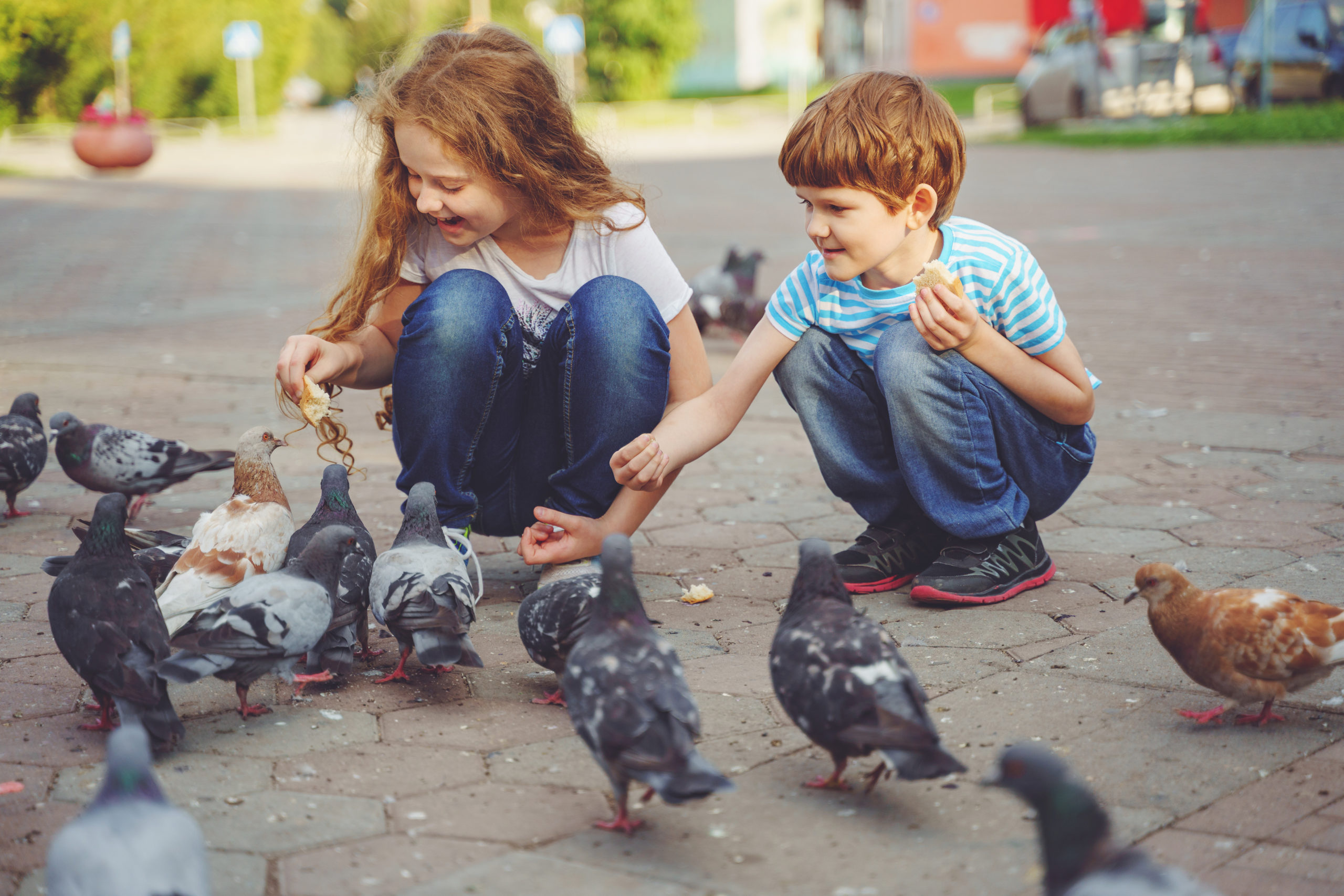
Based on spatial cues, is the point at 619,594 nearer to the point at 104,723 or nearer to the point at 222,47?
the point at 104,723

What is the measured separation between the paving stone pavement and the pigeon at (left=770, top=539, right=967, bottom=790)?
0.47 ft

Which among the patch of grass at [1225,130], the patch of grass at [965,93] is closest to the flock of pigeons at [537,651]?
the patch of grass at [1225,130]

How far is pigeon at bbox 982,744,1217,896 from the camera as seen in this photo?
1564 mm

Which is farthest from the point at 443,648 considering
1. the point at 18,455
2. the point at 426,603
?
the point at 18,455

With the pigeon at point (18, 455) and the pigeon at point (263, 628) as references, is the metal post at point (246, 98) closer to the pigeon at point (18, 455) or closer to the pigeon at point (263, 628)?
the pigeon at point (18, 455)

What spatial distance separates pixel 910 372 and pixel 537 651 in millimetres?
1189

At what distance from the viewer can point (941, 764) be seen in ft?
6.44

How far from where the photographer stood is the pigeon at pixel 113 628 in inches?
92.1

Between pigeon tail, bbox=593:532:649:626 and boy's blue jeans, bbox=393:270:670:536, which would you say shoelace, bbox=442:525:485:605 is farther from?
pigeon tail, bbox=593:532:649:626

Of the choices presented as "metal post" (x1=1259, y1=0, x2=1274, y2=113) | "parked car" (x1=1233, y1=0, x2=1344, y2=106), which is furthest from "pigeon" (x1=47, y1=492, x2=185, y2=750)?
"parked car" (x1=1233, y1=0, x2=1344, y2=106)

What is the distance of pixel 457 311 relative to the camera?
3209 mm

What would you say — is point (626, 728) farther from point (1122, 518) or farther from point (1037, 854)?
point (1122, 518)

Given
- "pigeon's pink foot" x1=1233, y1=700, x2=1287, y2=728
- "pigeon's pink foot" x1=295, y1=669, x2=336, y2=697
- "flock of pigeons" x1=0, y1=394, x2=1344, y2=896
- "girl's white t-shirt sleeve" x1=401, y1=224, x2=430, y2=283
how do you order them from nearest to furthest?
1. "flock of pigeons" x1=0, y1=394, x2=1344, y2=896
2. "pigeon's pink foot" x1=1233, y1=700, x2=1287, y2=728
3. "pigeon's pink foot" x1=295, y1=669, x2=336, y2=697
4. "girl's white t-shirt sleeve" x1=401, y1=224, x2=430, y2=283

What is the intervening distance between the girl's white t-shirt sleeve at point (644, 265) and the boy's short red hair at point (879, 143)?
0.46m
